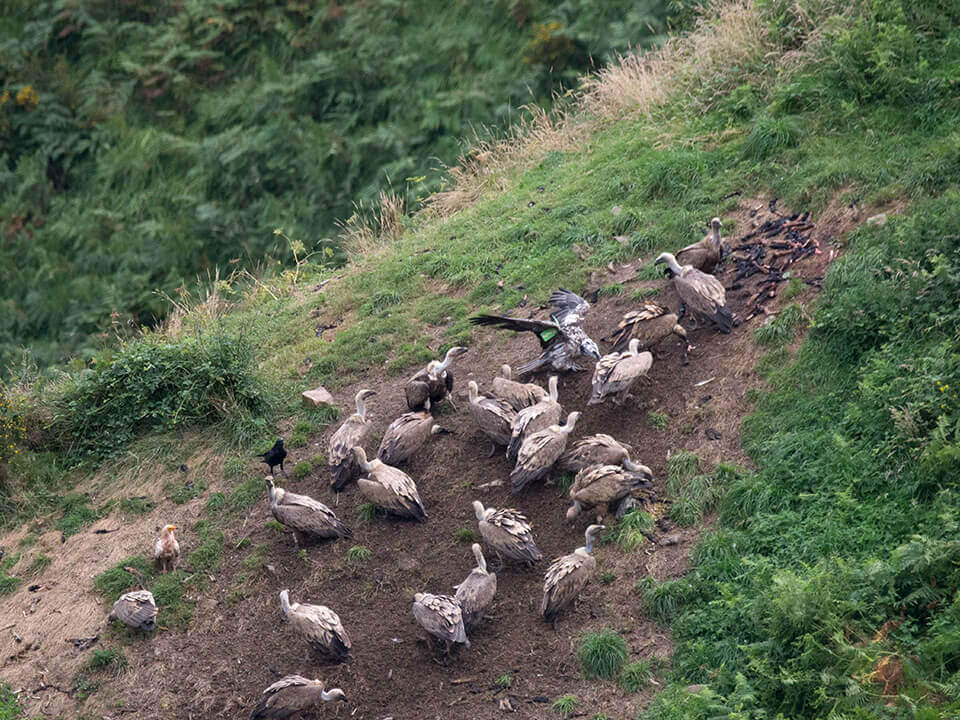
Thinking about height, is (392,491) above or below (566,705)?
above

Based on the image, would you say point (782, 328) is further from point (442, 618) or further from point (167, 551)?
point (167, 551)

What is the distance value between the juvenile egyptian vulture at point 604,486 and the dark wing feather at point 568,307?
2173 millimetres

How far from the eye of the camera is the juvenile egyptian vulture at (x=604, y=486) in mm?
7527

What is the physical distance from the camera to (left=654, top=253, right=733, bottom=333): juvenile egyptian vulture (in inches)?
355

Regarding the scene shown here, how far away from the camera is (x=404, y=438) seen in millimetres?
8773

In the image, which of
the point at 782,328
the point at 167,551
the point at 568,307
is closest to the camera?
the point at 167,551

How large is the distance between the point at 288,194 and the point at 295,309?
284 inches

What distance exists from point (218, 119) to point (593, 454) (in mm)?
15763

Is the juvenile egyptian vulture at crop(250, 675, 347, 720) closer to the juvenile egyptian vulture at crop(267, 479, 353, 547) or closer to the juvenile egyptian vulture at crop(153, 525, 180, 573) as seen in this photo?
the juvenile egyptian vulture at crop(267, 479, 353, 547)

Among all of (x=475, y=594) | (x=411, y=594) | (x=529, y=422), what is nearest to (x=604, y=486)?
(x=529, y=422)

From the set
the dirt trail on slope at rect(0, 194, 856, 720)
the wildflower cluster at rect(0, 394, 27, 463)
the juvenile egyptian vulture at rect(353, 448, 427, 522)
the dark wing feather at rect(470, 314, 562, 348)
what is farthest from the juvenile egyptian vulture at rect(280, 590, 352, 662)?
the wildflower cluster at rect(0, 394, 27, 463)

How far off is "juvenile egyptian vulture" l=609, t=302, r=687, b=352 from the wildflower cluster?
6362 mm

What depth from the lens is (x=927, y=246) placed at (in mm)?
7930

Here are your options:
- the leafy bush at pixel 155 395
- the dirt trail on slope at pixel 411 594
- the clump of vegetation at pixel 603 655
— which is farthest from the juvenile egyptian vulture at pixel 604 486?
the leafy bush at pixel 155 395
